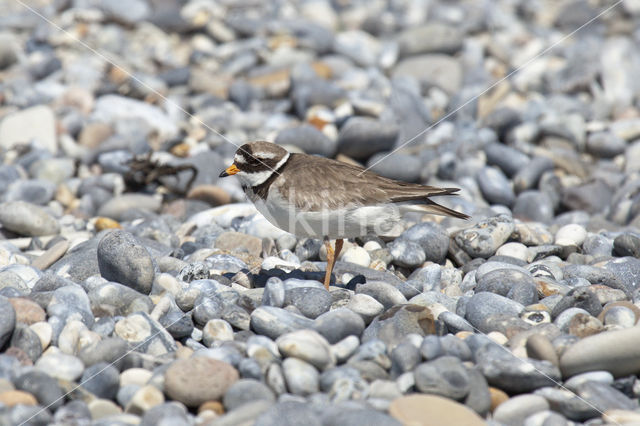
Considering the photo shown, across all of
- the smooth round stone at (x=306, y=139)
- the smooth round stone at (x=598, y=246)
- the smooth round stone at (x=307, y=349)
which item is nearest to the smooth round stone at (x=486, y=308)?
the smooth round stone at (x=307, y=349)

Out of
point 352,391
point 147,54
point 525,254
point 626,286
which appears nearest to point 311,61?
point 147,54

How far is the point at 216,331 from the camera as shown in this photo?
5.05m

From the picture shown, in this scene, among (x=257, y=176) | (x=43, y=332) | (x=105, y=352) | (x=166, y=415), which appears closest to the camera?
(x=166, y=415)

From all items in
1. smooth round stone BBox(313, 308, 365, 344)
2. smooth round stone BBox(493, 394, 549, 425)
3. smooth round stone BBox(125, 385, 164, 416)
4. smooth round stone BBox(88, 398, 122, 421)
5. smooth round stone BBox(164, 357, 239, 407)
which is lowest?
smooth round stone BBox(88, 398, 122, 421)

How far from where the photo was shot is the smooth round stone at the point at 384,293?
217 inches

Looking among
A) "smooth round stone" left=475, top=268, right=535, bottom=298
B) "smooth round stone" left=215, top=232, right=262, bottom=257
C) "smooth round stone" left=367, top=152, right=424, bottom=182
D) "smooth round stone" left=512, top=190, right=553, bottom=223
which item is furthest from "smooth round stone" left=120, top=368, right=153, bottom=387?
"smooth round stone" left=512, top=190, right=553, bottom=223

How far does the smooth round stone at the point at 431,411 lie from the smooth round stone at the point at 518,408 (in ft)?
0.58

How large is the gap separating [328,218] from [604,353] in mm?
2285

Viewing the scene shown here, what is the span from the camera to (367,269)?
251 inches

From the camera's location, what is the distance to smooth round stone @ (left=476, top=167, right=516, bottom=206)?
962 centimetres

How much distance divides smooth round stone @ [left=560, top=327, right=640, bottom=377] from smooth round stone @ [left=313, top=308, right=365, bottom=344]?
1321 mm

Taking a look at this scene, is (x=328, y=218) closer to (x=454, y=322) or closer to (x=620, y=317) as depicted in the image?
Answer: (x=454, y=322)

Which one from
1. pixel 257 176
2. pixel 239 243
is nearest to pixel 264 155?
pixel 257 176

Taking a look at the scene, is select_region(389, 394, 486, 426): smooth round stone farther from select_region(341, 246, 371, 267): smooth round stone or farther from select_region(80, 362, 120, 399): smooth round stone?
select_region(341, 246, 371, 267): smooth round stone
